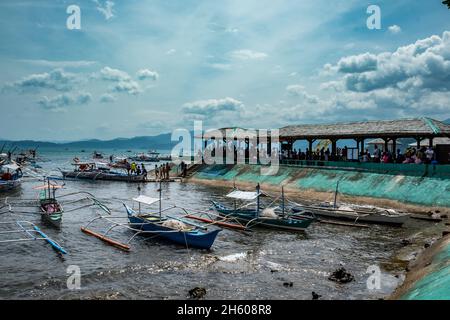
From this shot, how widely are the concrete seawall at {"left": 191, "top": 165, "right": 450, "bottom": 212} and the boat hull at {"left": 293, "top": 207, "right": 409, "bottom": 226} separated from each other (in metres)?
4.47

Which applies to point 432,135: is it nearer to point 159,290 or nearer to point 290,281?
point 290,281

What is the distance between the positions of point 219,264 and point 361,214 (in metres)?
14.3

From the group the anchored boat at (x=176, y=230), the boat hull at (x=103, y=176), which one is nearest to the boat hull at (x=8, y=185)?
the boat hull at (x=103, y=176)

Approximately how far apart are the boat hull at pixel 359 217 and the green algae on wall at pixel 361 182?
4.82m

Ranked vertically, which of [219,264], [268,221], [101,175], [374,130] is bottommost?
[219,264]

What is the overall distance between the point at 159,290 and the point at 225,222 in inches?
493

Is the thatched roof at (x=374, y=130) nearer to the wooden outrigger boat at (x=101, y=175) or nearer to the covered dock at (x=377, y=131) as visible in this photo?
the covered dock at (x=377, y=131)

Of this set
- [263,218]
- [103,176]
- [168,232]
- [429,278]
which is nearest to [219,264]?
[168,232]

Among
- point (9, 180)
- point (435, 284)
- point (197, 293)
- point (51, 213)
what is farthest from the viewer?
point (9, 180)

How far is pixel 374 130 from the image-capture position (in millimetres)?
37219

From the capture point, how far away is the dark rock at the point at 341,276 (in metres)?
16.5

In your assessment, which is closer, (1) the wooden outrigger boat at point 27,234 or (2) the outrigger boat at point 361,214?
(1) the wooden outrigger boat at point 27,234

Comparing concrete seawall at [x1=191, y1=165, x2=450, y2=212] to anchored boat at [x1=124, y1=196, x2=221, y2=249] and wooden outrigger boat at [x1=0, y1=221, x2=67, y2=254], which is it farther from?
wooden outrigger boat at [x1=0, y1=221, x2=67, y2=254]

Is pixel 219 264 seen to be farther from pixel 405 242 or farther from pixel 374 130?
pixel 374 130
